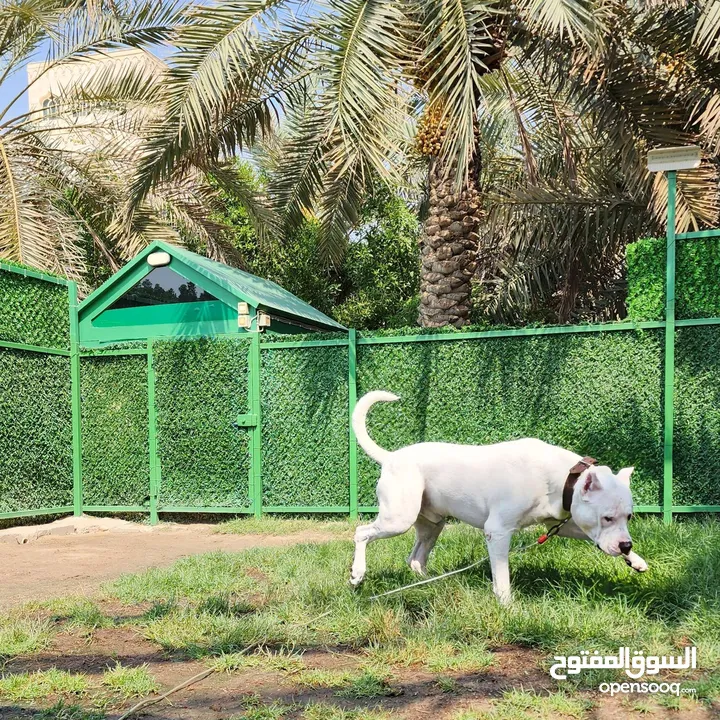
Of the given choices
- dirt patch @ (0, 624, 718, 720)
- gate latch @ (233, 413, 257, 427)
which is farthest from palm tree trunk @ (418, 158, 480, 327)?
dirt patch @ (0, 624, 718, 720)

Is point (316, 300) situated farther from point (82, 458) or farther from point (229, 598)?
point (229, 598)

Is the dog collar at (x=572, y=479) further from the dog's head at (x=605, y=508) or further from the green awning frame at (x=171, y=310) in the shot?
the green awning frame at (x=171, y=310)

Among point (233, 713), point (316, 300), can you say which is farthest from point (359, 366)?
point (316, 300)

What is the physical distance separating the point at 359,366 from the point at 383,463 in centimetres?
451

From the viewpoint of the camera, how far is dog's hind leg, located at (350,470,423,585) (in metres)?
4.99

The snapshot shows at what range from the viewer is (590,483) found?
14.4ft

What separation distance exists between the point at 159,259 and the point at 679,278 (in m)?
6.83

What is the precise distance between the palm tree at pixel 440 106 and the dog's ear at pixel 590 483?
4.02 metres

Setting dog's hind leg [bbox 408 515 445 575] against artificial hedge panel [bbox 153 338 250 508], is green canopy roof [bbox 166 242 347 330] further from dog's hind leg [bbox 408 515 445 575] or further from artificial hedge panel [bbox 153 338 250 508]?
dog's hind leg [bbox 408 515 445 575]

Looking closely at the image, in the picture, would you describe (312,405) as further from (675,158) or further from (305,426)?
(675,158)

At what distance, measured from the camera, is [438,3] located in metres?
8.27

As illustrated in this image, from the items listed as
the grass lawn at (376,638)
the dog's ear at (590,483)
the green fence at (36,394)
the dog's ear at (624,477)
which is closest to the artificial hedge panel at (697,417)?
the grass lawn at (376,638)

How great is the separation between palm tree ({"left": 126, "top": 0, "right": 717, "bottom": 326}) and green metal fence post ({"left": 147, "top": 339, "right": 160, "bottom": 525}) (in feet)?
7.63

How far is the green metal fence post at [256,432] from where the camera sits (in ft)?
32.6
